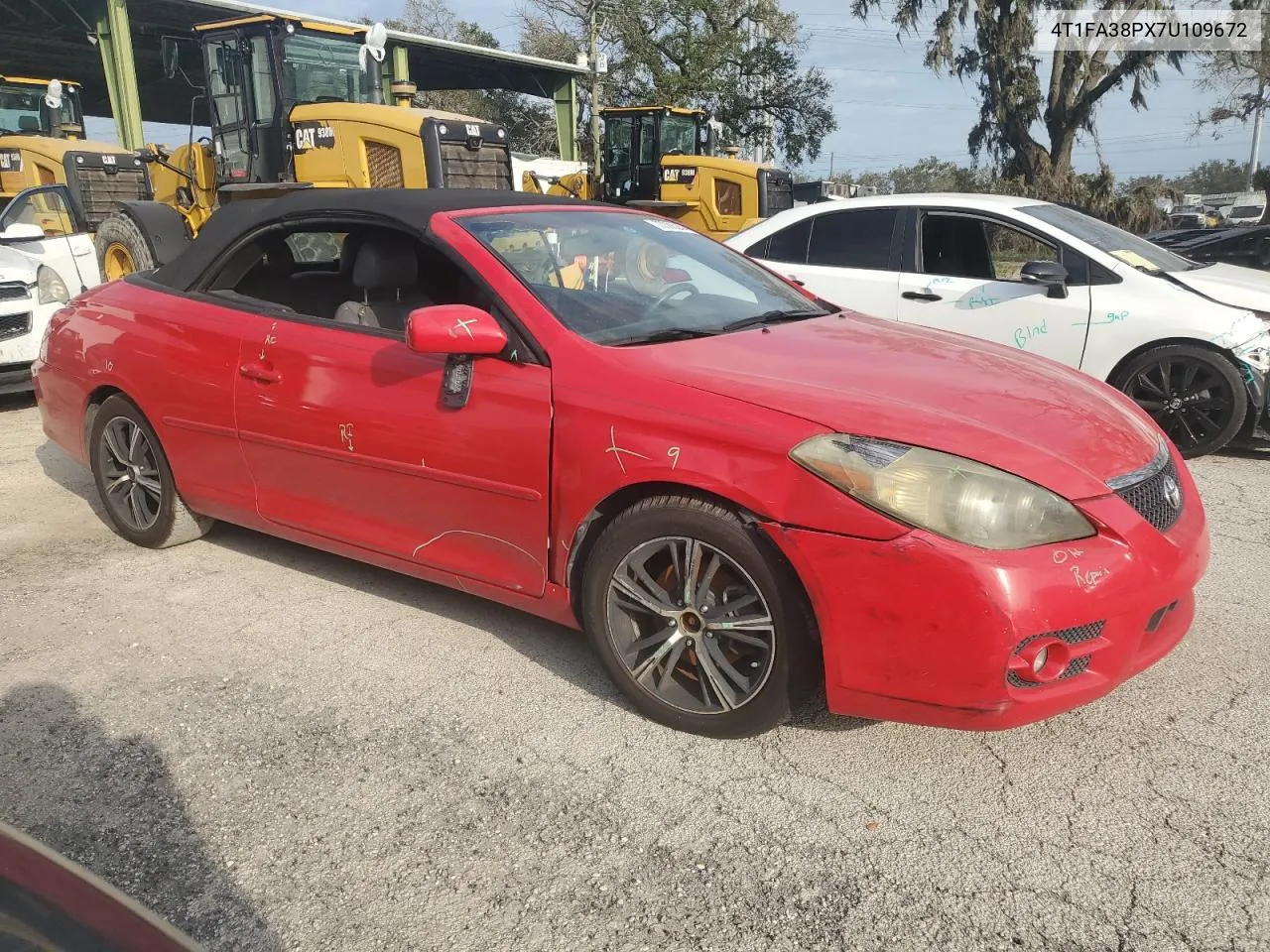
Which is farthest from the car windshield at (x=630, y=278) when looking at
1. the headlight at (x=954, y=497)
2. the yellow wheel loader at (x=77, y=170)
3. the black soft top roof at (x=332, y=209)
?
the yellow wheel loader at (x=77, y=170)

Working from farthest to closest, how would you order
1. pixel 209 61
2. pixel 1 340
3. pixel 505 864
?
pixel 209 61
pixel 1 340
pixel 505 864

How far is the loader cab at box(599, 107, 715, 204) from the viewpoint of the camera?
17344 mm

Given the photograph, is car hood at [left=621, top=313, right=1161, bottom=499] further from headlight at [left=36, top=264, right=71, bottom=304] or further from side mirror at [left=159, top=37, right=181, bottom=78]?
side mirror at [left=159, top=37, right=181, bottom=78]

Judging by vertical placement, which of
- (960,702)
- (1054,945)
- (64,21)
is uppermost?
(64,21)

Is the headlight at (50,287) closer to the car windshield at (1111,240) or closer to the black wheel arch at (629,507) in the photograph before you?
the black wheel arch at (629,507)

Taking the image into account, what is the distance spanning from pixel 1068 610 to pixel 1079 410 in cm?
82

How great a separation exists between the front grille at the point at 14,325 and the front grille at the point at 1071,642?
7.48 metres

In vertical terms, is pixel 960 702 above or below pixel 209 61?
below

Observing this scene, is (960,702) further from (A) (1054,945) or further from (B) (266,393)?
(B) (266,393)

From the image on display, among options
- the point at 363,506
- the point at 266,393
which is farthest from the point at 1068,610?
the point at 266,393

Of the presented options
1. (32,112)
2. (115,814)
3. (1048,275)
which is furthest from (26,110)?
(115,814)

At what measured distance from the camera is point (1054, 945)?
2160mm

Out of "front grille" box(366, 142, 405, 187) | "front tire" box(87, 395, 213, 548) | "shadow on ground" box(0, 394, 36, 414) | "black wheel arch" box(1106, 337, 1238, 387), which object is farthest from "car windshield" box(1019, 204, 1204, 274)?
"shadow on ground" box(0, 394, 36, 414)

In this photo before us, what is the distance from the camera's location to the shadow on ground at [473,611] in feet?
10.7
